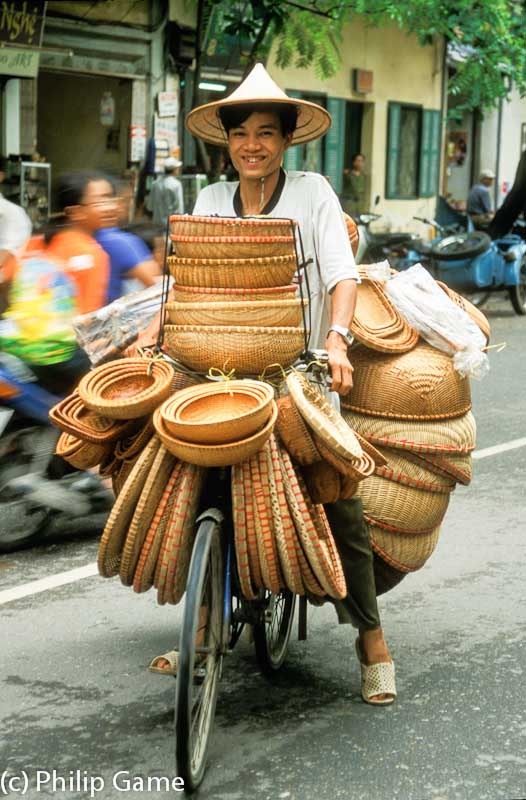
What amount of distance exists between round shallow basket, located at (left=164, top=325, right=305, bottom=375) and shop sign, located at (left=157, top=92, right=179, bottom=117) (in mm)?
14569

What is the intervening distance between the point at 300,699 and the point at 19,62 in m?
12.3

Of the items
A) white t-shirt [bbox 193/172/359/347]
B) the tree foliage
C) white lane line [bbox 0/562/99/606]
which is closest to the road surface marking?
white lane line [bbox 0/562/99/606]

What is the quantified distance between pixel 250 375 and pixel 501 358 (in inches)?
373

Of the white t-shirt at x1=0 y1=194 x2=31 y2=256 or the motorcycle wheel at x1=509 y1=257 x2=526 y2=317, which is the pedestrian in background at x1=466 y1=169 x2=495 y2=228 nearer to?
the motorcycle wheel at x1=509 y1=257 x2=526 y2=317

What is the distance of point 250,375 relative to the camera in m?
3.73

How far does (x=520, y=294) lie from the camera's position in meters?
17.2

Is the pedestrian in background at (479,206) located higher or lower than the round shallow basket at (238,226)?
lower

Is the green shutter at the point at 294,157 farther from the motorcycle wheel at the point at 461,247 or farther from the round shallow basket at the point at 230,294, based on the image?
the round shallow basket at the point at 230,294

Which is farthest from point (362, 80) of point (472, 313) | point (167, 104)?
point (472, 313)

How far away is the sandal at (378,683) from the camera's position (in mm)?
4090

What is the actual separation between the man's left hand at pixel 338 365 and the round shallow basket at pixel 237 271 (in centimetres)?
26

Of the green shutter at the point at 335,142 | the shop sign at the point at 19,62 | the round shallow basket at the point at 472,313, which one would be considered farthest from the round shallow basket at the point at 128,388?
the green shutter at the point at 335,142

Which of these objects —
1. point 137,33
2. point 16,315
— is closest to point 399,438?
point 16,315

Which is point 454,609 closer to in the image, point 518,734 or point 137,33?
point 518,734
